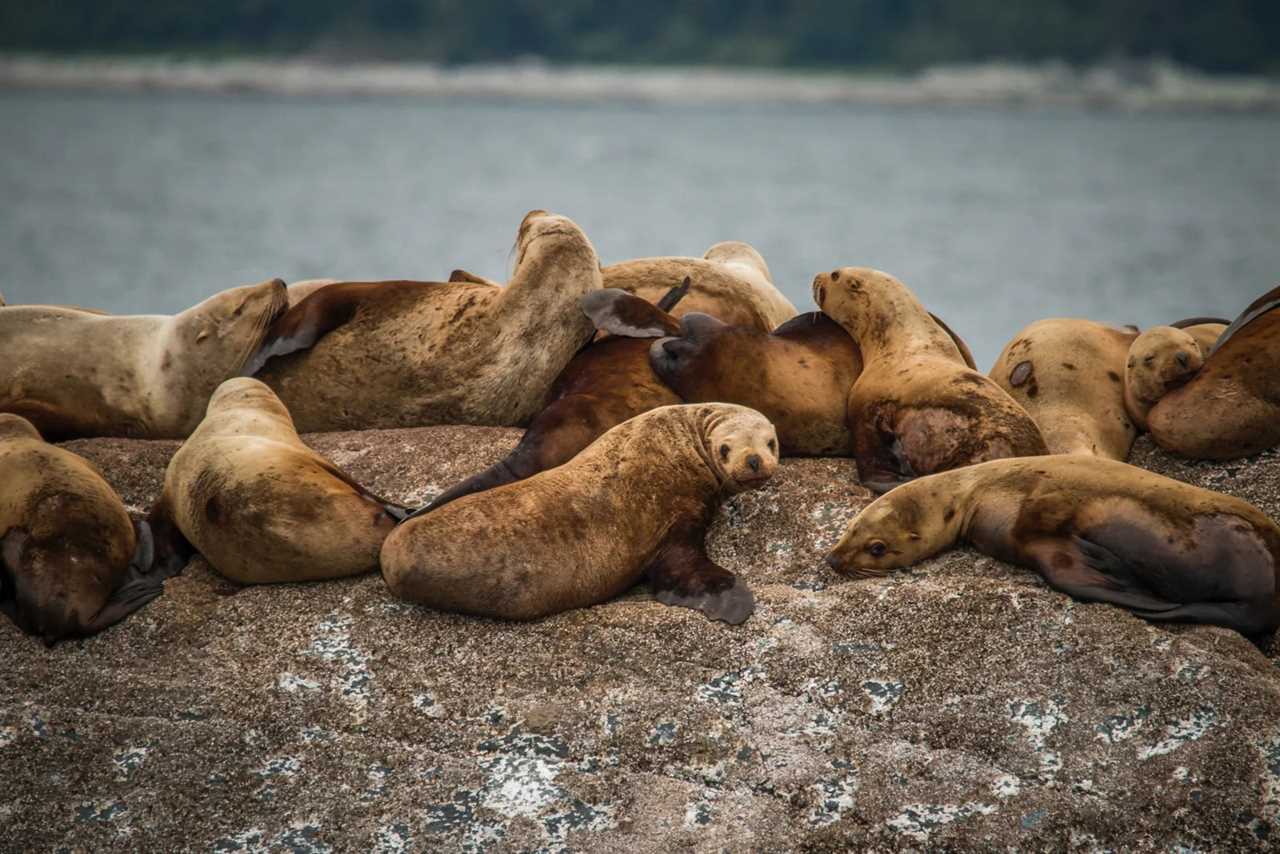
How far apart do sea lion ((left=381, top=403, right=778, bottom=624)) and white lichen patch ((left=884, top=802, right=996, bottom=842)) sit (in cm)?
98

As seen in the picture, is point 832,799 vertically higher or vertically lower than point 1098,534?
lower

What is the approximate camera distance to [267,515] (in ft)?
16.8

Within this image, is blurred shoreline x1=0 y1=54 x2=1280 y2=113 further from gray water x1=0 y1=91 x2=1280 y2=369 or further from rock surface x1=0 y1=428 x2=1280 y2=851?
rock surface x1=0 y1=428 x2=1280 y2=851

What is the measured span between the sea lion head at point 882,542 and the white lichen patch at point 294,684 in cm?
185

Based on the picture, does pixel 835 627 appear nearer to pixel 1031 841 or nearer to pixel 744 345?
pixel 1031 841

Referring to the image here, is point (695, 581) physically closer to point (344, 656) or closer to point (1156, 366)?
point (344, 656)

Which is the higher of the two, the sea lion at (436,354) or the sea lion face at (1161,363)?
the sea lion face at (1161,363)

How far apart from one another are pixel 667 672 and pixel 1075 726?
1.23 metres

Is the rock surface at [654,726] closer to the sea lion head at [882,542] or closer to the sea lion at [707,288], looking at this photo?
the sea lion head at [882,542]

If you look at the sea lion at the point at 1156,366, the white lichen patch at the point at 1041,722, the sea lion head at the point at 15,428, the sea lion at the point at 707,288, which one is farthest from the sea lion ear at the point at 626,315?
the white lichen patch at the point at 1041,722

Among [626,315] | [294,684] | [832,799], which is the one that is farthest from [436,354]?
[832,799]

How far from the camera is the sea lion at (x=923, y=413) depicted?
5660mm

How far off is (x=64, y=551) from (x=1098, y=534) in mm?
3536

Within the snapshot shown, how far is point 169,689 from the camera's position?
4.57m
